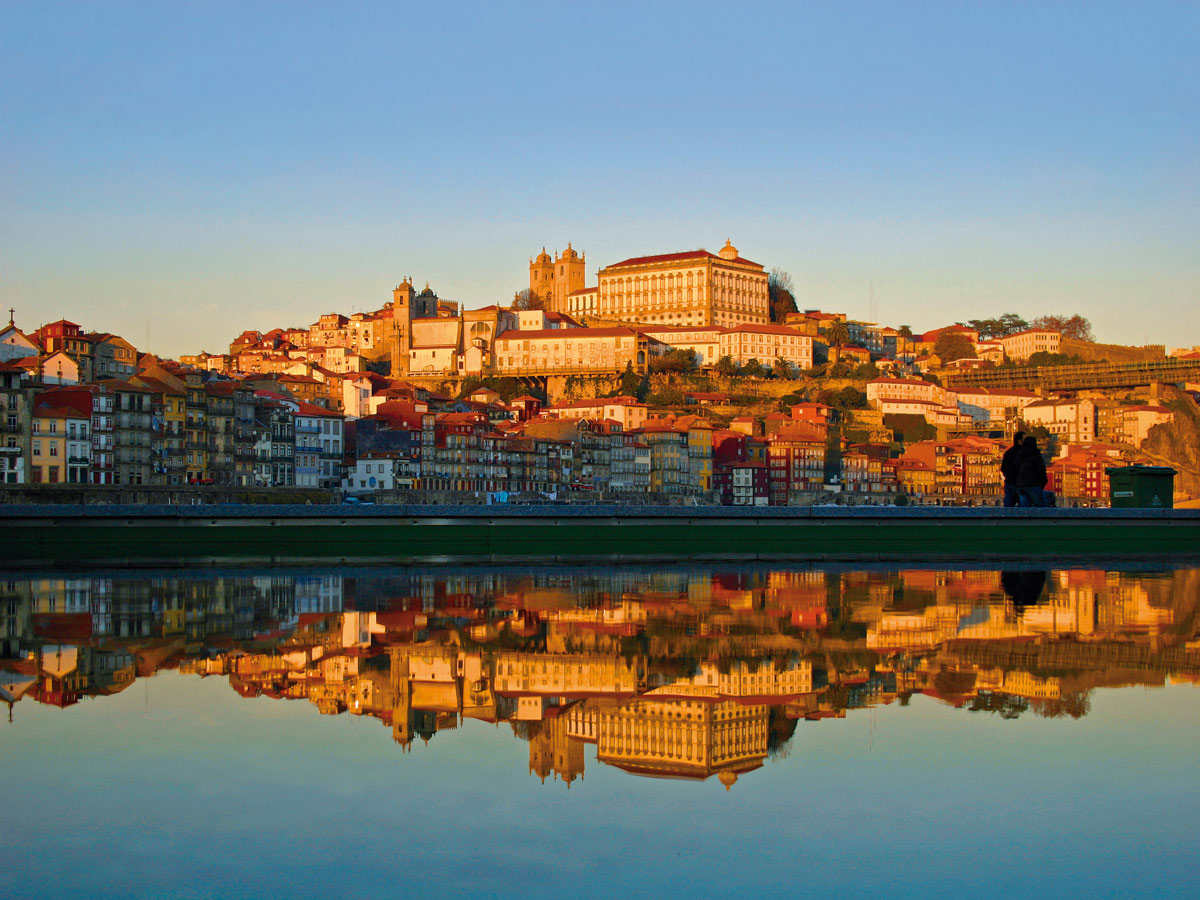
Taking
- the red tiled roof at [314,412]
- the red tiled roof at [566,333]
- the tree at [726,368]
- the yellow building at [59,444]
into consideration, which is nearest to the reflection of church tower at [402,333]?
the red tiled roof at [566,333]

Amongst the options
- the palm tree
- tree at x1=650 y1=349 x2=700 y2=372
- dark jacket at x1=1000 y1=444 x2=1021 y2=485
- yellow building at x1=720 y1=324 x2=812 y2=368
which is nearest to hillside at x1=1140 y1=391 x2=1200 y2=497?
yellow building at x1=720 y1=324 x2=812 y2=368

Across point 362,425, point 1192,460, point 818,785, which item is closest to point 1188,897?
point 818,785

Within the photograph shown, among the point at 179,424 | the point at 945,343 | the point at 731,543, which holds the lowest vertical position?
the point at 731,543

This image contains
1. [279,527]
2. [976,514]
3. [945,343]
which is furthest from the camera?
[945,343]

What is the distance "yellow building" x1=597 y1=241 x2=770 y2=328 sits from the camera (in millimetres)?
137375

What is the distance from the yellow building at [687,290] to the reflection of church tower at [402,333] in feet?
78.3

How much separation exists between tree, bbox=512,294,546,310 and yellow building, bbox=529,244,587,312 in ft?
0.56

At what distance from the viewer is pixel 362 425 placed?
8075 centimetres

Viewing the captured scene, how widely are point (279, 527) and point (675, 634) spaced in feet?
67.4

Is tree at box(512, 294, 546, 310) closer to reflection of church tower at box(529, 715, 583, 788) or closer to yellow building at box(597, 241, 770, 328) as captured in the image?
yellow building at box(597, 241, 770, 328)

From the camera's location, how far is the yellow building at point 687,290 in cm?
13738

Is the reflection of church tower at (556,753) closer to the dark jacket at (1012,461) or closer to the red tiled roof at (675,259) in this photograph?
the dark jacket at (1012,461)

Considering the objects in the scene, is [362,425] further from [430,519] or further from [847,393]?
[847,393]

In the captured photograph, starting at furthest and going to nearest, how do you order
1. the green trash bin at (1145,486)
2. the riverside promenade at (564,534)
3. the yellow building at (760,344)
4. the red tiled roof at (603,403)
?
the yellow building at (760,344) → the red tiled roof at (603,403) → the green trash bin at (1145,486) → the riverside promenade at (564,534)
